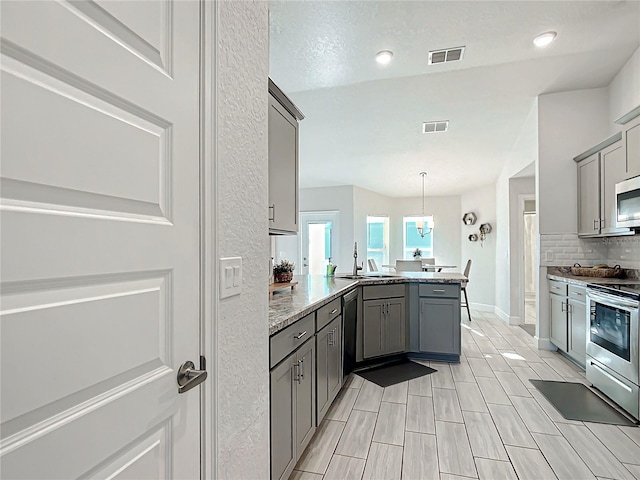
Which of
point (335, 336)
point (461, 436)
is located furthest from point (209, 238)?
point (461, 436)

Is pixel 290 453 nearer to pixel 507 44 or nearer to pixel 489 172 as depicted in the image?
pixel 507 44

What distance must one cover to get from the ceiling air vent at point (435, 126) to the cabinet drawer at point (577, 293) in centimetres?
263

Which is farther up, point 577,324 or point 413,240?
point 413,240

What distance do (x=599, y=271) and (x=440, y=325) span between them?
1773 mm

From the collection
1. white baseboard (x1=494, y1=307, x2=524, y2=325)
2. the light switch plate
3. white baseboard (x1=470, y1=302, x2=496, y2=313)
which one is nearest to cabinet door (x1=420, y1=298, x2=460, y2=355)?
white baseboard (x1=494, y1=307, x2=524, y2=325)

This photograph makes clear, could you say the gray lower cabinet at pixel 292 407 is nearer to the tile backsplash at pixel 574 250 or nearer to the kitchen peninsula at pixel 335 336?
the kitchen peninsula at pixel 335 336

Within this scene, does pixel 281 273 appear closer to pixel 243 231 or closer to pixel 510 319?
pixel 243 231

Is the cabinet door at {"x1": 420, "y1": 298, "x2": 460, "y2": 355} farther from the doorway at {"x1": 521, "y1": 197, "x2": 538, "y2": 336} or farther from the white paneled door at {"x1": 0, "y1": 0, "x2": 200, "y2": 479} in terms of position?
the white paneled door at {"x1": 0, "y1": 0, "x2": 200, "y2": 479}

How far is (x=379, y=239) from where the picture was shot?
8.70 meters

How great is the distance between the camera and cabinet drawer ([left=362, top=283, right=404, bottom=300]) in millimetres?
3670

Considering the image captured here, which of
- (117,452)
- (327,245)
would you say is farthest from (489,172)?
(117,452)

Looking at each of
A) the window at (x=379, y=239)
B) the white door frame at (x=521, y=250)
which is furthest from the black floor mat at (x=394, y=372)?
the window at (x=379, y=239)

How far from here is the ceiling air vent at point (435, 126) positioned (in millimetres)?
4957

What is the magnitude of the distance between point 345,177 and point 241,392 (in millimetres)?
6324
